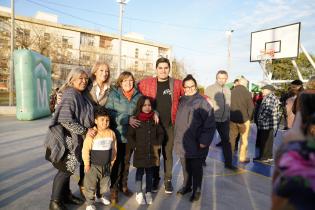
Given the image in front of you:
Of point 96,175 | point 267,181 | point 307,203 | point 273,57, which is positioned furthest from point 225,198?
point 273,57

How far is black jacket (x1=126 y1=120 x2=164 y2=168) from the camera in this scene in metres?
4.01

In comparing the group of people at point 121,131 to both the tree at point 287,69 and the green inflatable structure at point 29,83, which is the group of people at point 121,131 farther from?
the tree at point 287,69

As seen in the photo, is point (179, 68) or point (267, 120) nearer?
point (267, 120)

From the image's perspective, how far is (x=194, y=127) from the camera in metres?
4.18

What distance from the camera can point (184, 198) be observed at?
4297 mm

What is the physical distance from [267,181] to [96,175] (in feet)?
10.8

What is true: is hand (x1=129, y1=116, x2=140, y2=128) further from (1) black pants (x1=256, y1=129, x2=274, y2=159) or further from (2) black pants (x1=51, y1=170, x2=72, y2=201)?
(1) black pants (x1=256, y1=129, x2=274, y2=159)

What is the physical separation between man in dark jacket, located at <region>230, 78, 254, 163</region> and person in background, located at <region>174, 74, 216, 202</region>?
104 inches

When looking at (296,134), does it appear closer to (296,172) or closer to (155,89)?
(296,172)

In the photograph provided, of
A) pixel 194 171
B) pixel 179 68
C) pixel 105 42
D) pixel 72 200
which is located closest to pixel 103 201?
pixel 72 200

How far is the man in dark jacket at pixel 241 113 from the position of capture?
6609 mm

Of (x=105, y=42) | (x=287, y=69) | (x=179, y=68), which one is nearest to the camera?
(x=287, y=69)

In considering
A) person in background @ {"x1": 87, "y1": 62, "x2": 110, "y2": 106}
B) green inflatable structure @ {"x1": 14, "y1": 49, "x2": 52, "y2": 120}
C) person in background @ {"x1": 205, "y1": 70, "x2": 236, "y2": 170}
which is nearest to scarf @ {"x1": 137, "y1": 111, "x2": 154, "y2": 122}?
person in background @ {"x1": 87, "y1": 62, "x2": 110, "y2": 106}

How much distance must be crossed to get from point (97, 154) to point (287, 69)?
75.9 ft
